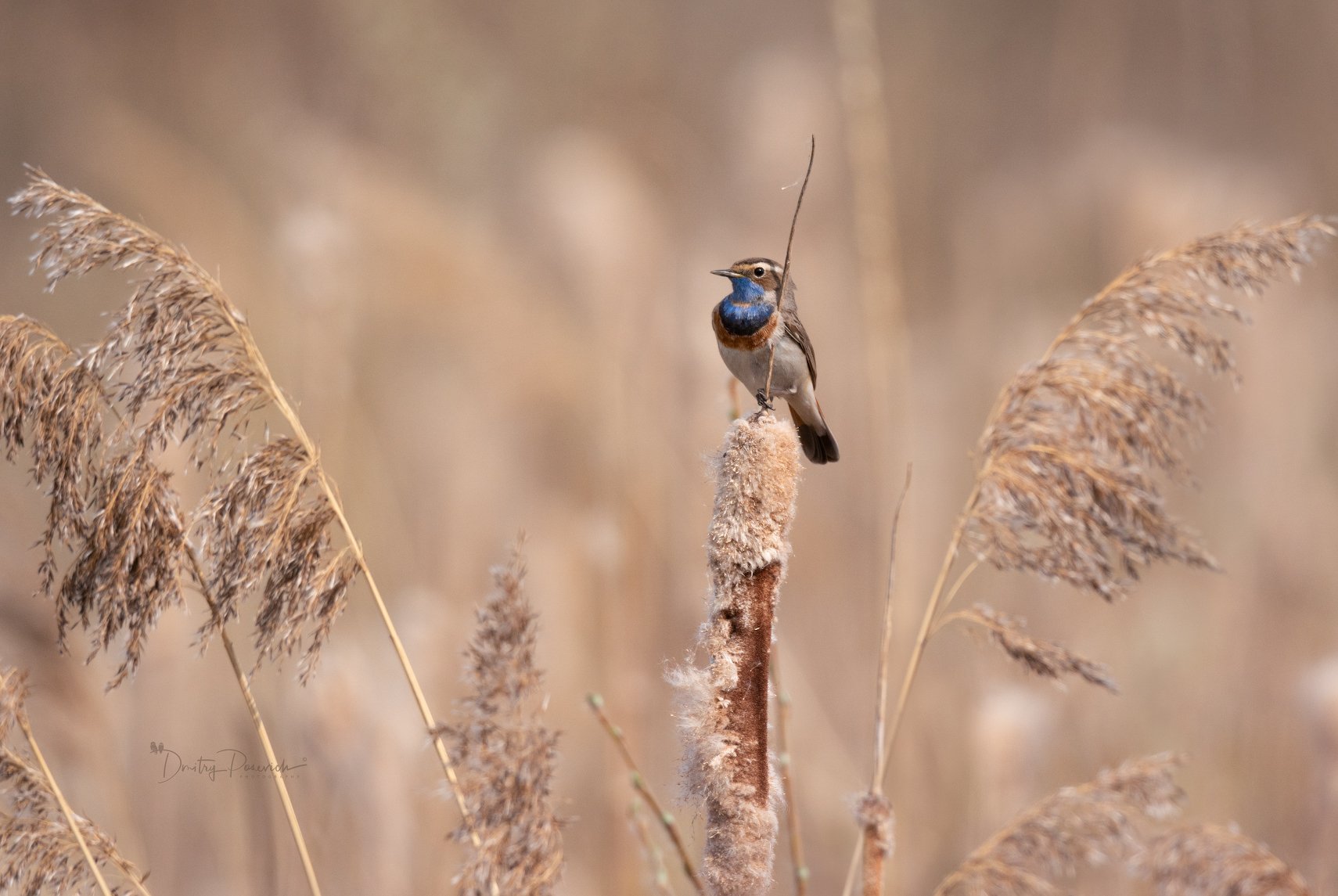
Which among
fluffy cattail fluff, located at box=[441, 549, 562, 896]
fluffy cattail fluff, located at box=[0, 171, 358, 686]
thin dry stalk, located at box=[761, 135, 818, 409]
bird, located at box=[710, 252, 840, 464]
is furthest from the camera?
bird, located at box=[710, 252, 840, 464]

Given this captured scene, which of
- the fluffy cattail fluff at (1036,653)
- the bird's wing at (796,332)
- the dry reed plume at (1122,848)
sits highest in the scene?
the bird's wing at (796,332)

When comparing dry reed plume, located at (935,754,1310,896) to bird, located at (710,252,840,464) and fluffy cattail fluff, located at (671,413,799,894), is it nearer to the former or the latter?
fluffy cattail fluff, located at (671,413,799,894)

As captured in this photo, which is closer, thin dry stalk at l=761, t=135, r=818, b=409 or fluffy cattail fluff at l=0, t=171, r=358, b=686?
thin dry stalk at l=761, t=135, r=818, b=409

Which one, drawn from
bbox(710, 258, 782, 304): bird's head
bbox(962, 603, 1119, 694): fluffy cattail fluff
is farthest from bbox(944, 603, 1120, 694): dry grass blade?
bbox(710, 258, 782, 304): bird's head

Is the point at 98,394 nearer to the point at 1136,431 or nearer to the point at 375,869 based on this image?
the point at 375,869

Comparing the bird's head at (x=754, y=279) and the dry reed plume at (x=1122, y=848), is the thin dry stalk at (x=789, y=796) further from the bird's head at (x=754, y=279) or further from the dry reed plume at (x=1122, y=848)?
the bird's head at (x=754, y=279)

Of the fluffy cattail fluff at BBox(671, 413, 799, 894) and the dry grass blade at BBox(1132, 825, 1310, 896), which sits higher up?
the dry grass blade at BBox(1132, 825, 1310, 896)

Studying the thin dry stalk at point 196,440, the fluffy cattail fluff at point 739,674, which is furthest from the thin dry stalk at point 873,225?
the thin dry stalk at point 196,440

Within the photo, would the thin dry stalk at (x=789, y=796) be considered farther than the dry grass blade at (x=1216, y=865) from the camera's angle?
Yes
